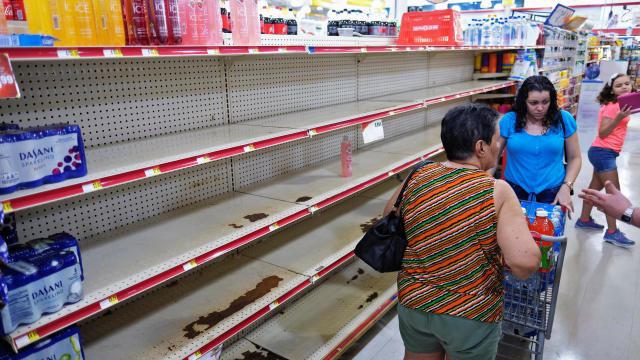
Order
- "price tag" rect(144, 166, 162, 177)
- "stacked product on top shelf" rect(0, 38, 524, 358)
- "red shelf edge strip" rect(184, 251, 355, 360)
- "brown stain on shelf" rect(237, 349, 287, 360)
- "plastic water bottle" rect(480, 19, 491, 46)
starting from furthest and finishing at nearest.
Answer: "plastic water bottle" rect(480, 19, 491, 46), "brown stain on shelf" rect(237, 349, 287, 360), "red shelf edge strip" rect(184, 251, 355, 360), "stacked product on top shelf" rect(0, 38, 524, 358), "price tag" rect(144, 166, 162, 177)

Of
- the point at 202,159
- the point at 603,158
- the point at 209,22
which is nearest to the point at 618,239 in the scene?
the point at 603,158

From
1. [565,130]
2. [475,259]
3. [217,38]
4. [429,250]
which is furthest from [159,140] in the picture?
[565,130]

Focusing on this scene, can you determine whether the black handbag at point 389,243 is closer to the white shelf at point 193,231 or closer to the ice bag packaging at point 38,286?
the white shelf at point 193,231

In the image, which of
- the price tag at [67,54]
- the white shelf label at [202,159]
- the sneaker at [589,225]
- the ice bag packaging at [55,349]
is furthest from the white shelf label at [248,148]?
the sneaker at [589,225]

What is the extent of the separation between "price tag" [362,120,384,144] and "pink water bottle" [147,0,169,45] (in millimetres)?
1534

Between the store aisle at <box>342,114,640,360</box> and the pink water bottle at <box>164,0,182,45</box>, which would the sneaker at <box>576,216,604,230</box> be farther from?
the pink water bottle at <box>164,0,182,45</box>

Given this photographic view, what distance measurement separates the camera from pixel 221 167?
275 cm

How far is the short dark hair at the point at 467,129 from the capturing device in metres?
1.57

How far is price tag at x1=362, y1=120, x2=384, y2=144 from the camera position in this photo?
2963mm

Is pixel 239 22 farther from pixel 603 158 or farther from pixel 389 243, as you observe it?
pixel 603 158

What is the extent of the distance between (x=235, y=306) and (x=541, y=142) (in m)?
2.13

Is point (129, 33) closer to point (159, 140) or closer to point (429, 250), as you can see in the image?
point (159, 140)

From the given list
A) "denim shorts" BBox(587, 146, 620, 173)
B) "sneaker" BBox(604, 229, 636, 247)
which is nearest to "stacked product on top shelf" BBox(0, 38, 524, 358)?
"denim shorts" BBox(587, 146, 620, 173)

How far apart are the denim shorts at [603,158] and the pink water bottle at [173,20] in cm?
426
